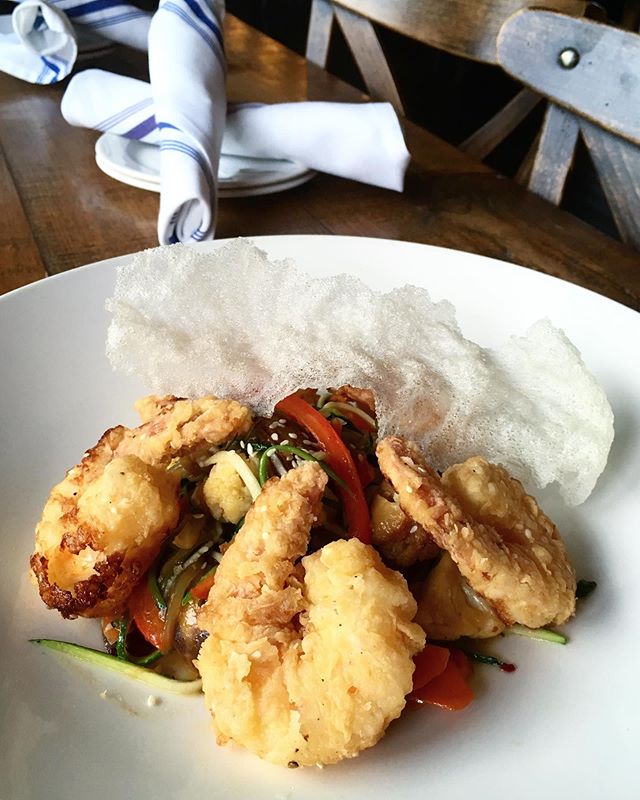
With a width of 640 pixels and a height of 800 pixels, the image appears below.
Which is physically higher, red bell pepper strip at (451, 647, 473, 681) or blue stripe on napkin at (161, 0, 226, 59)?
blue stripe on napkin at (161, 0, 226, 59)

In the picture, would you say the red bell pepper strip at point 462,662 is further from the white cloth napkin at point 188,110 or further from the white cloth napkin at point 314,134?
the white cloth napkin at point 314,134

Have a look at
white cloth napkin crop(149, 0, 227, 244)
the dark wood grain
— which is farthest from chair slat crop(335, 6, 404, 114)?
the dark wood grain

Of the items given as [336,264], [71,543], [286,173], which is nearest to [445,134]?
[286,173]

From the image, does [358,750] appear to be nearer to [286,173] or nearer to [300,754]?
[300,754]

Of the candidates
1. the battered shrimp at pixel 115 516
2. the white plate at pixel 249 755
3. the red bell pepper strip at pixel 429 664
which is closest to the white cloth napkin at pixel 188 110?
the white plate at pixel 249 755

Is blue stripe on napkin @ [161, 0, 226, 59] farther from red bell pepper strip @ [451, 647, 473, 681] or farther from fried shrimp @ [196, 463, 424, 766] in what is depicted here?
red bell pepper strip @ [451, 647, 473, 681]

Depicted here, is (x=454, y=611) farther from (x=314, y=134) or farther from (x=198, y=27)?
(x=198, y=27)

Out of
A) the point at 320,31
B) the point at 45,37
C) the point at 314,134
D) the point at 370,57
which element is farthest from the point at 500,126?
the point at 45,37
